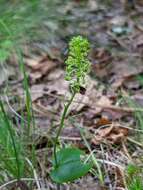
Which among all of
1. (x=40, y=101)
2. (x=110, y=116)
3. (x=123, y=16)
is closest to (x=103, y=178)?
(x=110, y=116)

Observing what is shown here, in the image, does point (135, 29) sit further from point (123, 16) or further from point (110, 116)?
point (110, 116)

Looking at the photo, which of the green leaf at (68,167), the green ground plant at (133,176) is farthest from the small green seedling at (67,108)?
the green ground plant at (133,176)

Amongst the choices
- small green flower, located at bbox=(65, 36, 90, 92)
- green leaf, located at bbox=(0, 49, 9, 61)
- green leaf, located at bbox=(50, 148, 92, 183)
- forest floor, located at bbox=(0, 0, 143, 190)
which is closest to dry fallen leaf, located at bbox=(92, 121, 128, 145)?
forest floor, located at bbox=(0, 0, 143, 190)

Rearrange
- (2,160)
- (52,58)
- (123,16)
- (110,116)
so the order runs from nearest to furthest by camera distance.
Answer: (2,160) → (110,116) → (52,58) → (123,16)

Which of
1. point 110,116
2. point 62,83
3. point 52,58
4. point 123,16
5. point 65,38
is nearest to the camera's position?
point 110,116

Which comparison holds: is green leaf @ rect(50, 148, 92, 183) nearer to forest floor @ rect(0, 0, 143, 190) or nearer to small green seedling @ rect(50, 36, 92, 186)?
small green seedling @ rect(50, 36, 92, 186)

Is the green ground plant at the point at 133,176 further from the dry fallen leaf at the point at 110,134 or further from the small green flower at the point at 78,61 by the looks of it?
the small green flower at the point at 78,61
